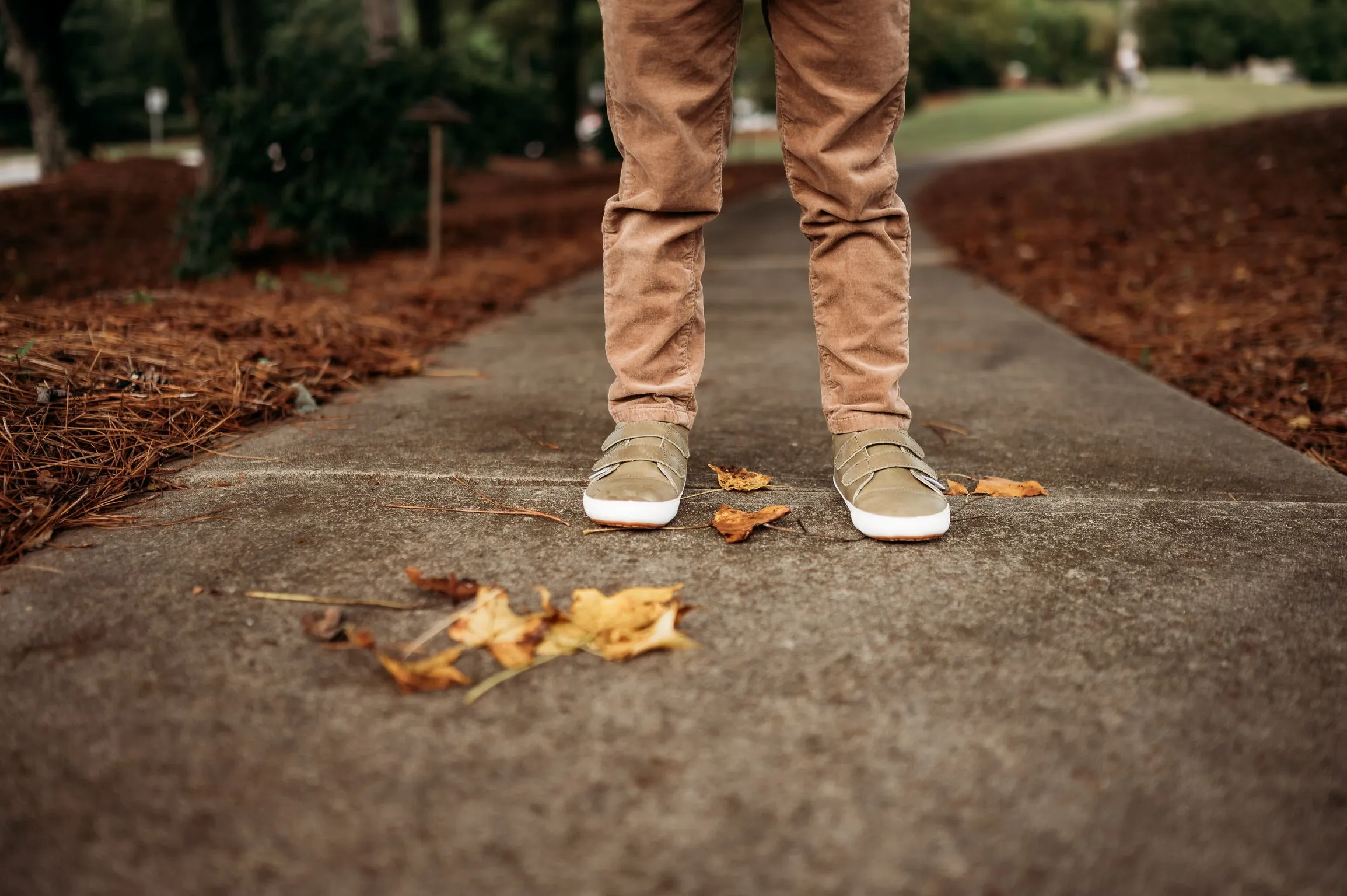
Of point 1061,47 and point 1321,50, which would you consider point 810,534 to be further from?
point 1061,47

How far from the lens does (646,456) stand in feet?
5.53

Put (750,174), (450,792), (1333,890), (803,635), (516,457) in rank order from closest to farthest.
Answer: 1. (1333,890)
2. (450,792)
3. (803,635)
4. (516,457)
5. (750,174)

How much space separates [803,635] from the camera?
1.25m

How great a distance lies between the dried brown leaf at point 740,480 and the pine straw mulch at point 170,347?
1.03 m

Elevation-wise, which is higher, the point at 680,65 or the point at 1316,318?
the point at 680,65

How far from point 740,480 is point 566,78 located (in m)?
16.4

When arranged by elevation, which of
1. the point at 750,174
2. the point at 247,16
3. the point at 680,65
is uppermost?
the point at 247,16

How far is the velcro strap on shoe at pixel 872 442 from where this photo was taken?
1.73 metres

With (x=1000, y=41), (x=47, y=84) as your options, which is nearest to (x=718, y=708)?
(x=47, y=84)

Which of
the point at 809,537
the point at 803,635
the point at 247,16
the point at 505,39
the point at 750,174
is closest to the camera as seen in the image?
the point at 803,635

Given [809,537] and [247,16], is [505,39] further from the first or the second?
[809,537]

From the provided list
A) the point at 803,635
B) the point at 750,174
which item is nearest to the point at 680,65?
the point at 803,635

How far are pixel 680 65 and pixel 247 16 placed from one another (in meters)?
12.0

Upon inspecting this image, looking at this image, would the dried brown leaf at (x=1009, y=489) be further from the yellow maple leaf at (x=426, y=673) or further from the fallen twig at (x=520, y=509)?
the yellow maple leaf at (x=426, y=673)
